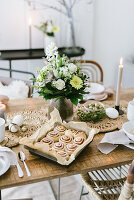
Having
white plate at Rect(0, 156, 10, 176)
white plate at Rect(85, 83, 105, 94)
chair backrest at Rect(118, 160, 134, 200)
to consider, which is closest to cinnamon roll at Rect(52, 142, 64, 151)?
white plate at Rect(0, 156, 10, 176)

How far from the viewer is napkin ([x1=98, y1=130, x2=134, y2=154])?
135cm

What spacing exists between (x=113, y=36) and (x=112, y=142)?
2568 millimetres

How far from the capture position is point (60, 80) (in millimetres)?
1448

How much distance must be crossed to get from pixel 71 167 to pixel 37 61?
245 centimetres

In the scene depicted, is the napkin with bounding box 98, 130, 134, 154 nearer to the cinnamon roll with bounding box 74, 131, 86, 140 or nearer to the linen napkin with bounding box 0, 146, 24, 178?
the cinnamon roll with bounding box 74, 131, 86, 140

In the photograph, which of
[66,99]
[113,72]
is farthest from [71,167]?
[113,72]

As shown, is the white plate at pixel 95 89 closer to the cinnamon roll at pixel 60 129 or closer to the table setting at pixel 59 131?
the table setting at pixel 59 131

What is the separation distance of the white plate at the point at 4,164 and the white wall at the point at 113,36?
241 cm

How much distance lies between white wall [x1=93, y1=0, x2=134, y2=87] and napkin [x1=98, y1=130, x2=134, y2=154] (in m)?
2.03

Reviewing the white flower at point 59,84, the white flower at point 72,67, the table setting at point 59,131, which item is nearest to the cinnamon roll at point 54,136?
the table setting at point 59,131

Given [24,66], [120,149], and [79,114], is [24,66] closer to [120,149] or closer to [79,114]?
[79,114]

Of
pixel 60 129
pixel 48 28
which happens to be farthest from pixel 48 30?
pixel 60 129

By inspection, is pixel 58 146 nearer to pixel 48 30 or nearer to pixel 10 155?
pixel 10 155

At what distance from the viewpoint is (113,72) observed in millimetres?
3795
